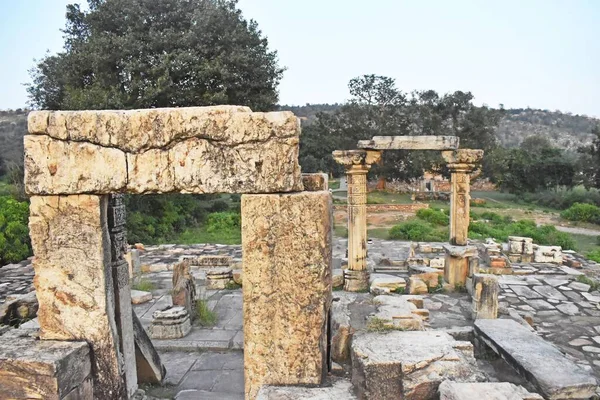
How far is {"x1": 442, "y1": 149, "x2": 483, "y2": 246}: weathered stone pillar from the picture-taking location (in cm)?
824

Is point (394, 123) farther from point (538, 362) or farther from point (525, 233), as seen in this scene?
point (538, 362)

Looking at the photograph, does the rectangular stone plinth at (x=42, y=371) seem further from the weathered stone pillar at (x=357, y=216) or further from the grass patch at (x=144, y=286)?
the weathered stone pillar at (x=357, y=216)

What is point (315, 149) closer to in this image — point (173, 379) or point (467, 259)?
point (467, 259)

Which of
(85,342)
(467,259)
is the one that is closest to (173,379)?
(85,342)

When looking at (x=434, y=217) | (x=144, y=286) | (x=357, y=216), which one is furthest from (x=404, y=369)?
(x=434, y=217)

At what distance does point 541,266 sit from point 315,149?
2269 cm

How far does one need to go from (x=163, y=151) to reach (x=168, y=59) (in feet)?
45.7

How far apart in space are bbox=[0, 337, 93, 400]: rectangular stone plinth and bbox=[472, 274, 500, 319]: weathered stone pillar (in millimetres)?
5592

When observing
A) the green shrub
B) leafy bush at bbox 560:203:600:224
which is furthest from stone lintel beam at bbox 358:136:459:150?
leafy bush at bbox 560:203:600:224

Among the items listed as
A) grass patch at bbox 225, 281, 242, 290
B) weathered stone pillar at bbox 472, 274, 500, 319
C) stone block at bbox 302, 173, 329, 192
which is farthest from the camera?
grass patch at bbox 225, 281, 242, 290

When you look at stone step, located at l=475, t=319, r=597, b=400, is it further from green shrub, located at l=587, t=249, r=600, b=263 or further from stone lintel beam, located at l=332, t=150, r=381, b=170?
green shrub, located at l=587, t=249, r=600, b=263

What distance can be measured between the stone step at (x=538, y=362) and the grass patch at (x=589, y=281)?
519 centimetres

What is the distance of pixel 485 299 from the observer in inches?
265

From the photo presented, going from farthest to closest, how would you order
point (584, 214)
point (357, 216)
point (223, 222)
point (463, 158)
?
point (584, 214) → point (223, 222) → point (357, 216) → point (463, 158)
